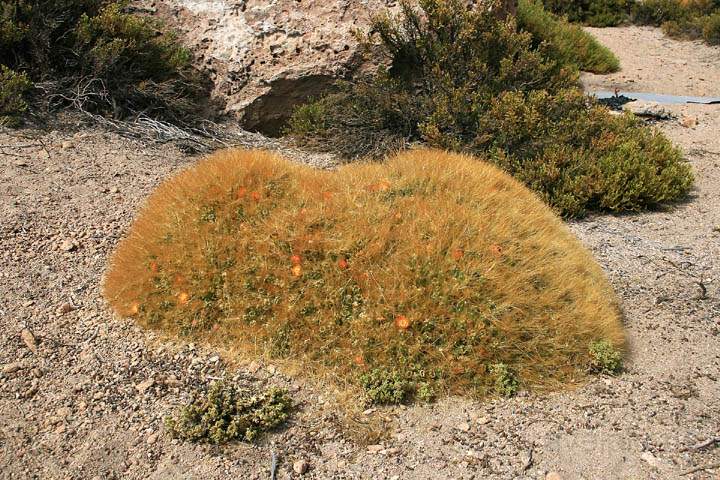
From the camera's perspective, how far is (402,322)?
334 cm

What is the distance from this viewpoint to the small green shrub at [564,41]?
9.12 meters

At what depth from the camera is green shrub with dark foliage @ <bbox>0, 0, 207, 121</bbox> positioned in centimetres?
603

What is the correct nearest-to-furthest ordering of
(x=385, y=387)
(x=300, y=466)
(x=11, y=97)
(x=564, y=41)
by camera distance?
(x=300, y=466) < (x=385, y=387) < (x=11, y=97) < (x=564, y=41)

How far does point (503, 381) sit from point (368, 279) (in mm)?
818

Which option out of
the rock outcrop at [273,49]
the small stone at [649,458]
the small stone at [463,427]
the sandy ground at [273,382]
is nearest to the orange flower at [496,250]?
the sandy ground at [273,382]

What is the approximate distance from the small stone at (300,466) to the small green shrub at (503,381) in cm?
100

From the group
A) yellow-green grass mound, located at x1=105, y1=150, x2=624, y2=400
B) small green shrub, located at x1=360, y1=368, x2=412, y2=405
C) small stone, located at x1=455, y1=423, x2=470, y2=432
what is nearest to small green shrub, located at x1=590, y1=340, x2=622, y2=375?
yellow-green grass mound, located at x1=105, y1=150, x2=624, y2=400

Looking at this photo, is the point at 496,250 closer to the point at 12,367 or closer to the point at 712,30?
the point at 12,367

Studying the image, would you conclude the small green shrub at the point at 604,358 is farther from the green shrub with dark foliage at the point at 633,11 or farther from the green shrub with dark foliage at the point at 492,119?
the green shrub with dark foliage at the point at 633,11

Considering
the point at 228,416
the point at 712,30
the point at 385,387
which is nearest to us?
the point at 228,416

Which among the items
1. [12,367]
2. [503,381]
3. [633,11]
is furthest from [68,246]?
[633,11]

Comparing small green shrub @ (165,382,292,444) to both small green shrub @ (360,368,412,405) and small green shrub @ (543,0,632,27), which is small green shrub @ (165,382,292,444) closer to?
small green shrub @ (360,368,412,405)

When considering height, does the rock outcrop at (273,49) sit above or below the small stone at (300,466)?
above

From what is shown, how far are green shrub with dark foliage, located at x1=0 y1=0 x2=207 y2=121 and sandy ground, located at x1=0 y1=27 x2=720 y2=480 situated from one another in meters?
1.49
